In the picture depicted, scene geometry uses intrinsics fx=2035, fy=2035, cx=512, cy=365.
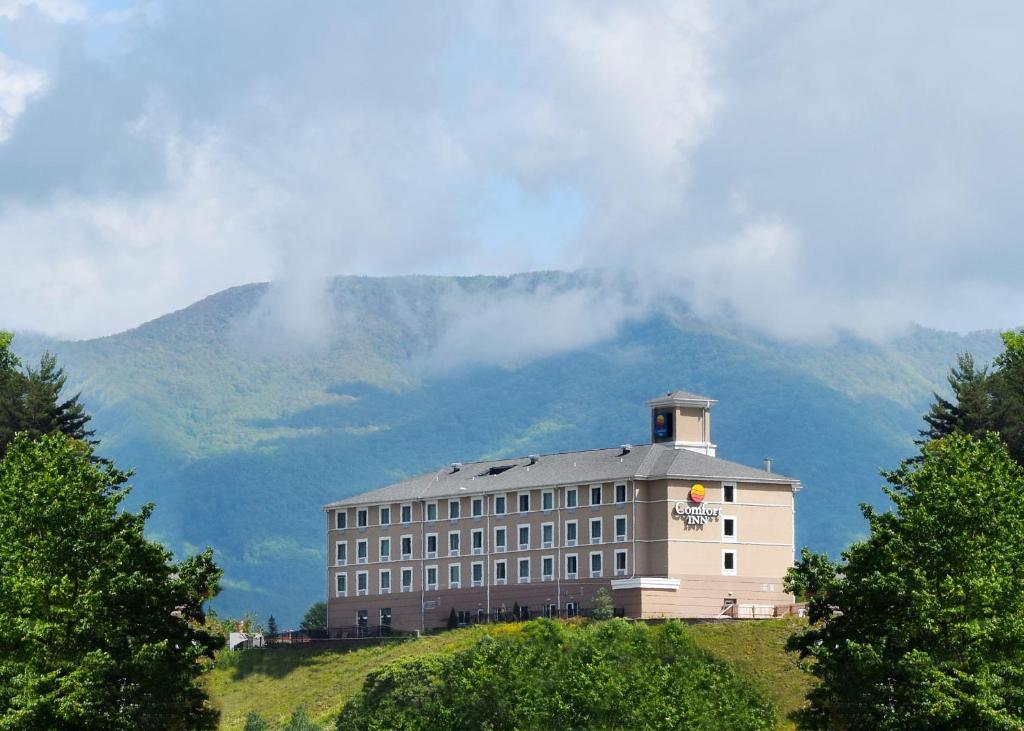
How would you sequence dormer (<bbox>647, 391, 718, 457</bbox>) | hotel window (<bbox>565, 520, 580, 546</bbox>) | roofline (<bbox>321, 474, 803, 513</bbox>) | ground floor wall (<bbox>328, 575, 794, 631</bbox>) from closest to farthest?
1. ground floor wall (<bbox>328, 575, 794, 631</bbox>)
2. roofline (<bbox>321, 474, 803, 513</bbox>)
3. hotel window (<bbox>565, 520, 580, 546</bbox>)
4. dormer (<bbox>647, 391, 718, 457</bbox>)

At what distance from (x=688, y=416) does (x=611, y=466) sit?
989 centimetres

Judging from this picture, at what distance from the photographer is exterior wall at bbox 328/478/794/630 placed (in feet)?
498

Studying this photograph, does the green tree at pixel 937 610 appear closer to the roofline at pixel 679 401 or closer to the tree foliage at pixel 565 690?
the tree foliage at pixel 565 690

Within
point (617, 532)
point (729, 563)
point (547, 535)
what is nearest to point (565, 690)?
point (729, 563)

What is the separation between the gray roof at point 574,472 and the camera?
15462 centimetres

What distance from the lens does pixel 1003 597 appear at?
76562 mm

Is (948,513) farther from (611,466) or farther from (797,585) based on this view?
(611,466)

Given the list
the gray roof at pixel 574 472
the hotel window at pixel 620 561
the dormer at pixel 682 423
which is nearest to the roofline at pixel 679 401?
the dormer at pixel 682 423

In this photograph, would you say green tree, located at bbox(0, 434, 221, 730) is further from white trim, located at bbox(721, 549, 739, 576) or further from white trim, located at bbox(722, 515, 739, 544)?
white trim, located at bbox(722, 515, 739, 544)

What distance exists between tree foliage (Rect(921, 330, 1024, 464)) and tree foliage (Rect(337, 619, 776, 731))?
28777 millimetres

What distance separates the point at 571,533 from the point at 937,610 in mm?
83118

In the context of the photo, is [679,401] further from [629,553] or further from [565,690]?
[565,690]

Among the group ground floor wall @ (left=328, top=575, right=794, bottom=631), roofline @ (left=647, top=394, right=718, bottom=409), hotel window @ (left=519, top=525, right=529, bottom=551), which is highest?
roofline @ (left=647, top=394, right=718, bottom=409)

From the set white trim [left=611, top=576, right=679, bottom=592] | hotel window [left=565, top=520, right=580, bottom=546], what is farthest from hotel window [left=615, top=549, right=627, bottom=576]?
hotel window [left=565, top=520, right=580, bottom=546]
